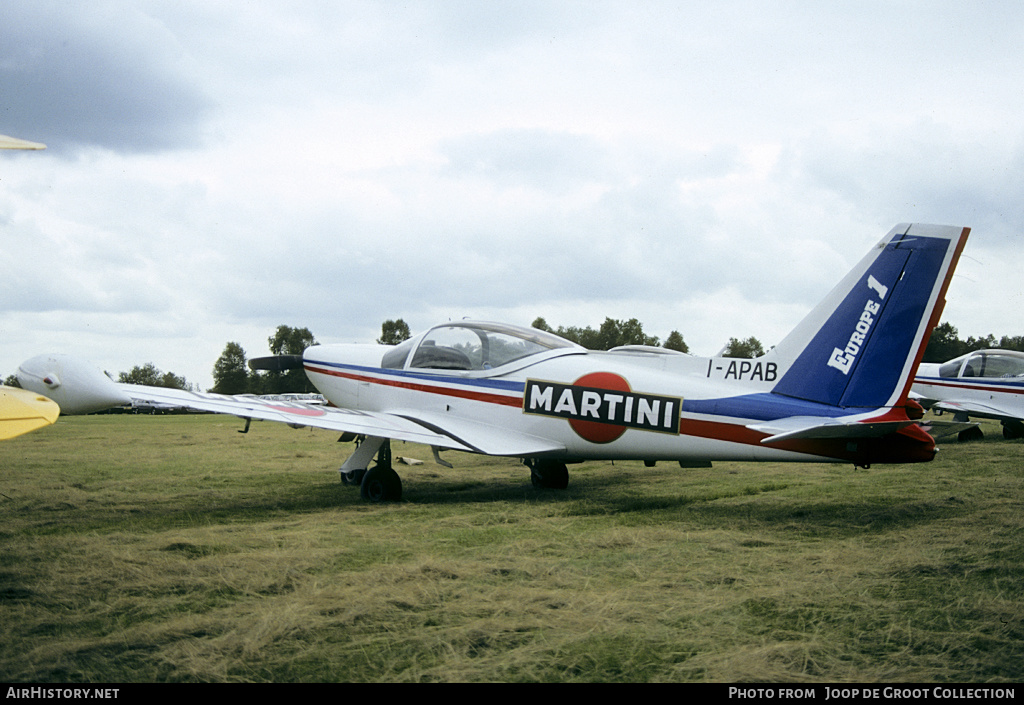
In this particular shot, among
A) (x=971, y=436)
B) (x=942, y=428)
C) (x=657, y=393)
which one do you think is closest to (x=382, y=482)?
(x=657, y=393)

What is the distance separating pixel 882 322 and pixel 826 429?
1407 mm

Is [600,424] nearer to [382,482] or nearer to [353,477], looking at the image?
[382,482]

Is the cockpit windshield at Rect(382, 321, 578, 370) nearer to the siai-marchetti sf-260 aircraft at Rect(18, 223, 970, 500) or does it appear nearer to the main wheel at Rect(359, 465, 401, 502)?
the siai-marchetti sf-260 aircraft at Rect(18, 223, 970, 500)

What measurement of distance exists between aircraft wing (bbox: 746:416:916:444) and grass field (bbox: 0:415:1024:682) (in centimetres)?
78

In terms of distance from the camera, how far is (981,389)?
17.1 meters

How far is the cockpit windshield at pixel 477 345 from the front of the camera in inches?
328

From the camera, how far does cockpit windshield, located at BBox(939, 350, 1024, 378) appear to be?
672 inches

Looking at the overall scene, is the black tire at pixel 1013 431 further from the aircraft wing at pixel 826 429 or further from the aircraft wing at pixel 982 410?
the aircraft wing at pixel 826 429

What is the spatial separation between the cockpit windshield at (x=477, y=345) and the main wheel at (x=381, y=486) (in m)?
1.60

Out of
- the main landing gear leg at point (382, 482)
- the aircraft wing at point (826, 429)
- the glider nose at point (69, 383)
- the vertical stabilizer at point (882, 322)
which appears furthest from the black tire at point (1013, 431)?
the glider nose at point (69, 383)

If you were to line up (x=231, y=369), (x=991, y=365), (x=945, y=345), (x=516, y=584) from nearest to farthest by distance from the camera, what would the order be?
1. (x=516, y=584)
2. (x=991, y=365)
3. (x=231, y=369)
4. (x=945, y=345)

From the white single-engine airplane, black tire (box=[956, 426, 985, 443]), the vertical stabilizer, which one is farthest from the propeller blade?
black tire (box=[956, 426, 985, 443])
